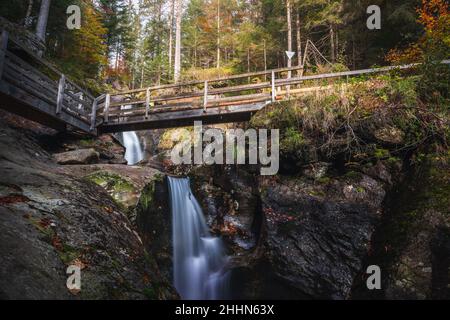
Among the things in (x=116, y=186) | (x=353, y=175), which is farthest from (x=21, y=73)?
(x=353, y=175)

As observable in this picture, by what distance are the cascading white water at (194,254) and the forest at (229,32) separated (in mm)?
7434

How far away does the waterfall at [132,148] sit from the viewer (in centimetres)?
1589

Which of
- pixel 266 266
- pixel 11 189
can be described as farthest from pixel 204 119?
pixel 11 189

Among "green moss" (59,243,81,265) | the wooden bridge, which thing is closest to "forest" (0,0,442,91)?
the wooden bridge

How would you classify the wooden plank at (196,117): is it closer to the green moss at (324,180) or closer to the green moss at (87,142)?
the green moss at (87,142)

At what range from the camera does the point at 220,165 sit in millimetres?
9781

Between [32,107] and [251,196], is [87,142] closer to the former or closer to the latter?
[32,107]

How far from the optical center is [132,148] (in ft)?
→ 55.6

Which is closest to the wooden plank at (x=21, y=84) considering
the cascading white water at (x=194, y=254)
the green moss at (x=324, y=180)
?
the cascading white water at (x=194, y=254)

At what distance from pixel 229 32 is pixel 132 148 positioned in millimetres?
17454

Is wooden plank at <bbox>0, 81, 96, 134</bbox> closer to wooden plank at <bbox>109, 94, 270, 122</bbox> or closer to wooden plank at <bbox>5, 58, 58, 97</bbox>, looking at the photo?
wooden plank at <bbox>5, 58, 58, 97</bbox>

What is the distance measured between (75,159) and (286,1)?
15.9 meters

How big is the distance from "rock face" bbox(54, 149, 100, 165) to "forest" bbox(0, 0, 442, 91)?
8.73 meters
